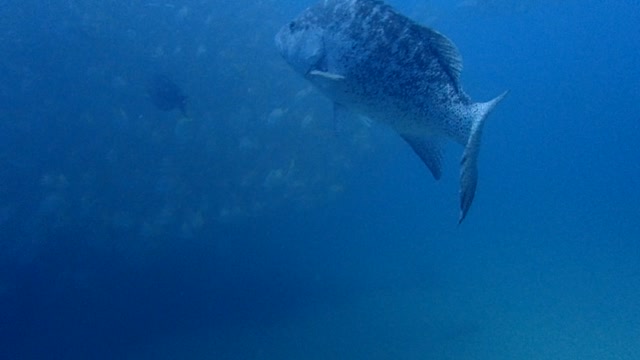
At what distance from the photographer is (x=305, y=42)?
9.53 feet

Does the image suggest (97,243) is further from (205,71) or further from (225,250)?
(205,71)

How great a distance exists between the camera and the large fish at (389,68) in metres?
2.55

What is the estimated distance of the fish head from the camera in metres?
2.86

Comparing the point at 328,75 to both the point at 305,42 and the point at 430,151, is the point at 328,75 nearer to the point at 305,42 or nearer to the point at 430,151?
the point at 305,42

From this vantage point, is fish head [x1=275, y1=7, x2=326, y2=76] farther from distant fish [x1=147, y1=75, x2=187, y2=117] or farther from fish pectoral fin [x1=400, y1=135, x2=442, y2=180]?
distant fish [x1=147, y1=75, x2=187, y2=117]

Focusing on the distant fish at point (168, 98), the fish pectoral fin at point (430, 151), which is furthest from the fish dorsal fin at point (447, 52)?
the distant fish at point (168, 98)

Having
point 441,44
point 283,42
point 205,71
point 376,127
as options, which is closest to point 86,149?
point 205,71

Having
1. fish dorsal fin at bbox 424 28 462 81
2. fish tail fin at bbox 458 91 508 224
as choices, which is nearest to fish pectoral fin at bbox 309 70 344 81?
fish dorsal fin at bbox 424 28 462 81

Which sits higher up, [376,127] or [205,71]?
→ [205,71]

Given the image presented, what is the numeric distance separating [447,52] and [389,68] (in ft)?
1.05

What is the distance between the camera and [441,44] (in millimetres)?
2529

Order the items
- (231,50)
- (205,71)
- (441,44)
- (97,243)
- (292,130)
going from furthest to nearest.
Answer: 1. (231,50)
2. (205,71)
3. (292,130)
4. (97,243)
5. (441,44)

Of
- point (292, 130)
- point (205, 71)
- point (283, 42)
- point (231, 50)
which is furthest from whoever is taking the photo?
point (231, 50)

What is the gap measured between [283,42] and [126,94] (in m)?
11.5
